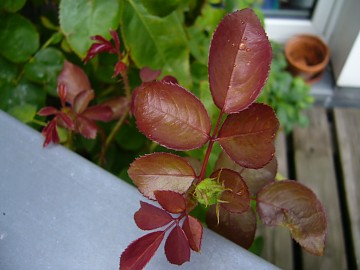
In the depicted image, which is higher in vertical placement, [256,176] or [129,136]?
[256,176]

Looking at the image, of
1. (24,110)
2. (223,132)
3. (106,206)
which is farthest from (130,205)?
(24,110)

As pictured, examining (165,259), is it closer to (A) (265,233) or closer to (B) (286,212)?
(B) (286,212)

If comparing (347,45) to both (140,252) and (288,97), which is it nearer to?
(288,97)

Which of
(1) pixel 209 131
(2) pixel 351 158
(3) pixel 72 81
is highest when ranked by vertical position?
(1) pixel 209 131

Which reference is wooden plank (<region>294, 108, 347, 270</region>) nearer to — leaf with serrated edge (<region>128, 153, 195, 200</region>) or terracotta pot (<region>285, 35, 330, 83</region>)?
terracotta pot (<region>285, 35, 330, 83</region>)

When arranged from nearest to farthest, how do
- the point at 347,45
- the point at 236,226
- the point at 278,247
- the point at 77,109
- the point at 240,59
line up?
the point at 240,59 → the point at 236,226 → the point at 77,109 → the point at 278,247 → the point at 347,45

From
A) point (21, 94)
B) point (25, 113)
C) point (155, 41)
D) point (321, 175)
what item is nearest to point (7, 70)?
point (21, 94)

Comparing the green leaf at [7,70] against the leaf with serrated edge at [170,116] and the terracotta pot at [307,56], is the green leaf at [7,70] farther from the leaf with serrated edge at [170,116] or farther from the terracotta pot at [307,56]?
the terracotta pot at [307,56]

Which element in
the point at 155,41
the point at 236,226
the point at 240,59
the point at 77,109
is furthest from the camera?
the point at 155,41
